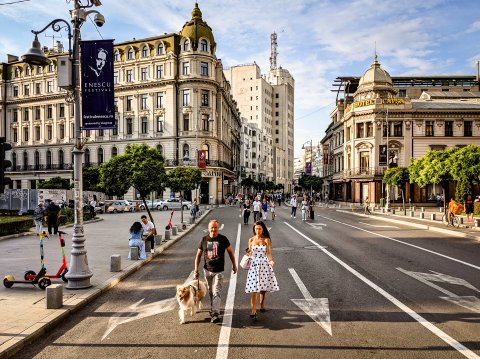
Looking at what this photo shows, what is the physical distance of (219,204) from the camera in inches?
2420

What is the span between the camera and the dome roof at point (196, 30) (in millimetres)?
58441

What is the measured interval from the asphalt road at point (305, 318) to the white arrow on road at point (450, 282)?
2cm

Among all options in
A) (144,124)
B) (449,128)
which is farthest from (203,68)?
(449,128)

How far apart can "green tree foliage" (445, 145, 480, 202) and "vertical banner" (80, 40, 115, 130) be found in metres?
23.9

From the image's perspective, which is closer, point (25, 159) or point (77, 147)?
point (77, 147)

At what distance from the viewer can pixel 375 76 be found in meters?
59.4

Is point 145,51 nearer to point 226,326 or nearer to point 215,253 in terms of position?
point 215,253

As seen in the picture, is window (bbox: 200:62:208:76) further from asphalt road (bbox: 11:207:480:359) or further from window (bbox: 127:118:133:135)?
asphalt road (bbox: 11:207:480:359)

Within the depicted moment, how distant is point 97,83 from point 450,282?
1044 cm

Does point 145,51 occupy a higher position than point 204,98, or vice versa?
point 145,51

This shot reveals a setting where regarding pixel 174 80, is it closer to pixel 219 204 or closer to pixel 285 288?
pixel 219 204

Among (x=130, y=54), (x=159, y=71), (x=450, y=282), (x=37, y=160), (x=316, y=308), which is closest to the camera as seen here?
(x=316, y=308)

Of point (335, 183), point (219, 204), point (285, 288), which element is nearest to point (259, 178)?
point (335, 183)

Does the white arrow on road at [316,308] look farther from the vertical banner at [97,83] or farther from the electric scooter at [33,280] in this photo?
the vertical banner at [97,83]
